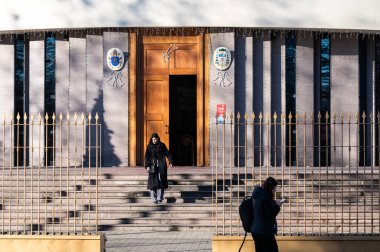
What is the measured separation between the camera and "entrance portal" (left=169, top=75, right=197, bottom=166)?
2194 cm

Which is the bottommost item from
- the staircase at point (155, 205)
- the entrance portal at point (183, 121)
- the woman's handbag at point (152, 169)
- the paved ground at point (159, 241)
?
the paved ground at point (159, 241)

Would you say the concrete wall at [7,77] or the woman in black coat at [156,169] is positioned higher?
the concrete wall at [7,77]

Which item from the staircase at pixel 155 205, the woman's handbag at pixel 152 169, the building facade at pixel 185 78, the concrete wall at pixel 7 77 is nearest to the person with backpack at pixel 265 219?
the staircase at pixel 155 205

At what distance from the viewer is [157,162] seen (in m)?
16.2

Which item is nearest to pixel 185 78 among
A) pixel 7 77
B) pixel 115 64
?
pixel 115 64

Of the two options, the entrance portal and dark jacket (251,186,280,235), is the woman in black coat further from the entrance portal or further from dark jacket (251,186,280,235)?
dark jacket (251,186,280,235)

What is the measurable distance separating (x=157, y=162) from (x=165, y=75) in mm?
5920

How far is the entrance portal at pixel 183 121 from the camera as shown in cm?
2194

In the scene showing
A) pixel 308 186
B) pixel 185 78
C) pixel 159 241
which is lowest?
pixel 159 241

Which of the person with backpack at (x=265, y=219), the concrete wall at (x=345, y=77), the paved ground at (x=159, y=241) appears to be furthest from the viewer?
the concrete wall at (x=345, y=77)

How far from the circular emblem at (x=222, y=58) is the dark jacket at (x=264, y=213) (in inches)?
475

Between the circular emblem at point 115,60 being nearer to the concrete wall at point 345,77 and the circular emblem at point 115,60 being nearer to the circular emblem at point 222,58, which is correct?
the circular emblem at point 222,58

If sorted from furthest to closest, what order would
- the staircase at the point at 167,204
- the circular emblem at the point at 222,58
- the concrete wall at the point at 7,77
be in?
the concrete wall at the point at 7,77 → the circular emblem at the point at 222,58 → the staircase at the point at 167,204

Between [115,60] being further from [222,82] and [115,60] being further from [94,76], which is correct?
[222,82]
